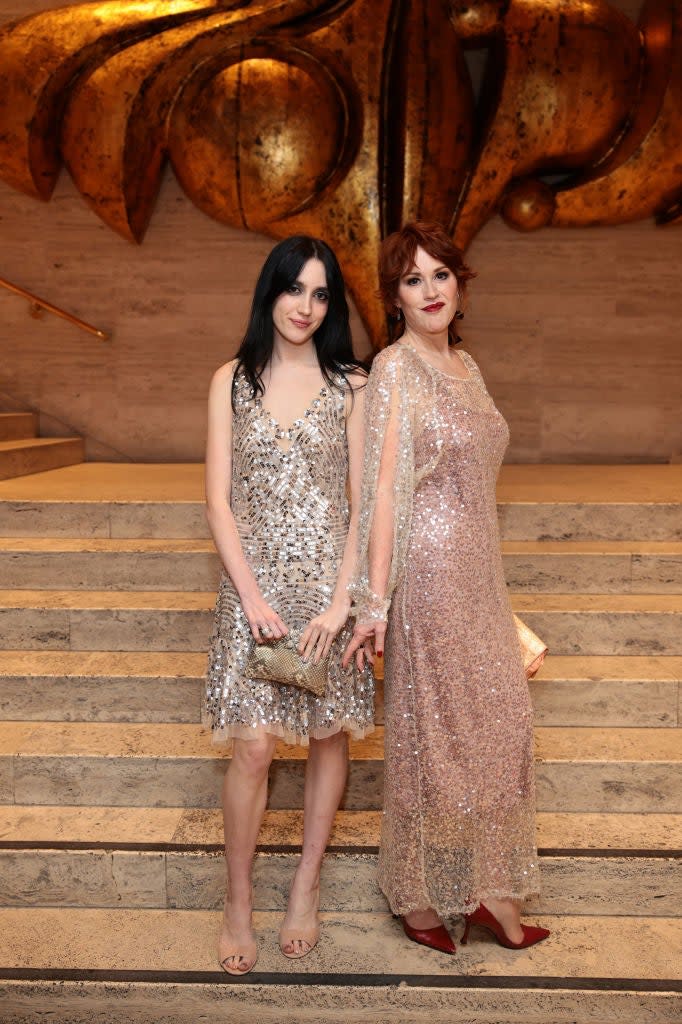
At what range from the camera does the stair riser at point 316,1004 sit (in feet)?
8.02

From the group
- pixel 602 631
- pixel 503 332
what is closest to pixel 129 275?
pixel 503 332

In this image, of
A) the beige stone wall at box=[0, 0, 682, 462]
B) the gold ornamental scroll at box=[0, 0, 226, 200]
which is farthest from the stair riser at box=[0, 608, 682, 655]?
the gold ornamental scroll at box=[0, 0, 226, 200]

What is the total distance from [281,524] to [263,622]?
247mm

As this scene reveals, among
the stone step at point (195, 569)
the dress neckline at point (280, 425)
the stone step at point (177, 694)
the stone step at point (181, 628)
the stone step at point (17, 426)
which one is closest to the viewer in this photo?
the dress neckline at point (280, 425)

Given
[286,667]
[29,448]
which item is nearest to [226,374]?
[286,667]

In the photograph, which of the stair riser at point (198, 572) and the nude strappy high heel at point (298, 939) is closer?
the nude strappy high heel at point (298, 939)

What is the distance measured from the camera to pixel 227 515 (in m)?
2.38

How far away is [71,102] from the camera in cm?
556

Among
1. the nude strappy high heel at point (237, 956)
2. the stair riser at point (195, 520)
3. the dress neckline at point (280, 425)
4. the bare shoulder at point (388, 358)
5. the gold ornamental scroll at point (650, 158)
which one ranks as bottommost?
the nude strappy high heel at point (237, 956)

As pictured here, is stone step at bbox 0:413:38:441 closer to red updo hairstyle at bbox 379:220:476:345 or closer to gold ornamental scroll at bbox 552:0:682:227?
gold ornamental scroll at bbox 552:0:682:227

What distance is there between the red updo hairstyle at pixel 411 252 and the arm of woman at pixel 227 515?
0.43m

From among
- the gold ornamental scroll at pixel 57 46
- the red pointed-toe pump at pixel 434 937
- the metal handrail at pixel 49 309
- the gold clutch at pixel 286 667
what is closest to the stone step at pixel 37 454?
the metal handrail at pixel 49 309

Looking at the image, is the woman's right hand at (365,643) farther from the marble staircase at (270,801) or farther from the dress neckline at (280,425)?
the marble staircase at (270,801)

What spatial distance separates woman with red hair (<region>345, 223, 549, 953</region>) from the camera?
2355 millimetres
